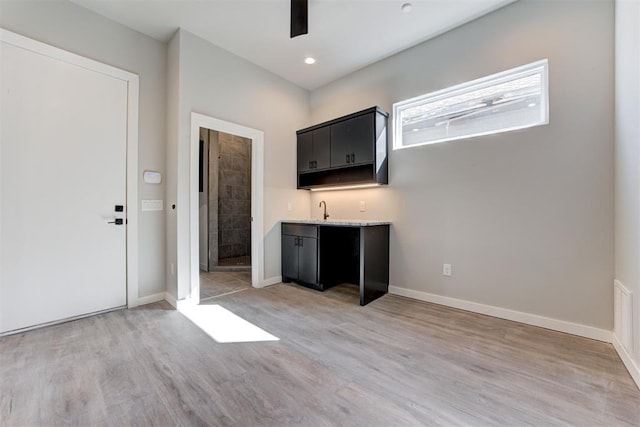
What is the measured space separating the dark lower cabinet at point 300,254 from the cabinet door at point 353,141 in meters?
1.00

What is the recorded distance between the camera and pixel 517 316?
240 cm

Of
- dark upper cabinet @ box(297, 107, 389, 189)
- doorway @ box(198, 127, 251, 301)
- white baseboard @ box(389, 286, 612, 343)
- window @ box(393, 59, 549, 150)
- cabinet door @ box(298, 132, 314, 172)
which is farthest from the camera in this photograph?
doorway @ box(198, 127, 251, 301)

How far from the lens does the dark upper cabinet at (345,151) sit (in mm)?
3162

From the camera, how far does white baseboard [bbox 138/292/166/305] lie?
2.86 meters

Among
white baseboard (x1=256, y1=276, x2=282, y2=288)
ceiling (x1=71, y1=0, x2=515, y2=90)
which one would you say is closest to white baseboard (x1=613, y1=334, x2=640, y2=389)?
ceiling (x1=71, y1=0, x2=515, y2=90)

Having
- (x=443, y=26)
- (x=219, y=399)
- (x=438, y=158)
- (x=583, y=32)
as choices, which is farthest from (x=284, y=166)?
(x=583, y=32)

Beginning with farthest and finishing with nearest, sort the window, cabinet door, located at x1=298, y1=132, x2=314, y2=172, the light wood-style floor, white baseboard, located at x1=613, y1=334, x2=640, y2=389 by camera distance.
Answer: cabinet door, located at x1=298, y1=132, x2=314, y2=172 → the window → white baseboard, located at x1=613, y1=334, x2=640, y2=389 → the light wood-style floor

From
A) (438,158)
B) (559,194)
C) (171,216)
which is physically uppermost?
(438,158)

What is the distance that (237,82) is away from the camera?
3.31 metres

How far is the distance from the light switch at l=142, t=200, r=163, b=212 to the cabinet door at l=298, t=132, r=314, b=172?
6.28 ft

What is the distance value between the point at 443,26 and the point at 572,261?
8.38 ft

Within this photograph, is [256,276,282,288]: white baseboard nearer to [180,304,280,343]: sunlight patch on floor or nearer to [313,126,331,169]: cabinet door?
[180,304,280,343]: sunlight patch on floor

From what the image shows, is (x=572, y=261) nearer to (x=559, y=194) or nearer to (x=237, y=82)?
(x=559, y=194)

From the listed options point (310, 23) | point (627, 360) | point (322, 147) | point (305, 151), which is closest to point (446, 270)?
point (627, 360)
